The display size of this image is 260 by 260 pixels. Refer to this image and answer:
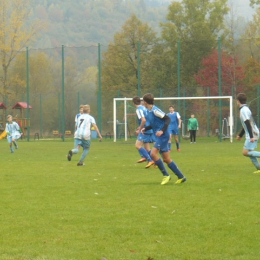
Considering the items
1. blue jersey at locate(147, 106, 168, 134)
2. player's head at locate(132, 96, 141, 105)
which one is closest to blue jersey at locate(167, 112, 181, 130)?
player's head at locate(132, 96, 141, 105)

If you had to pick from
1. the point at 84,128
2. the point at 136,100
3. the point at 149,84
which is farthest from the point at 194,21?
the point at 136,100

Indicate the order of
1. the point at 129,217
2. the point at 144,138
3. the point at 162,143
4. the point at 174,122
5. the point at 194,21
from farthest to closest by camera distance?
the point at 194,21, the point at 174,122, the point at 144,138, the point at 162,143, the point at 129,217

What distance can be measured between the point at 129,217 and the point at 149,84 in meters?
35.2

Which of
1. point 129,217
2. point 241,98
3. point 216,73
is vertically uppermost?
point 216,73

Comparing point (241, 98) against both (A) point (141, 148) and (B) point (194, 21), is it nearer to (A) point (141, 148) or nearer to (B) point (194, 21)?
(A) point (141, 148)

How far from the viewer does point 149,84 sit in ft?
144

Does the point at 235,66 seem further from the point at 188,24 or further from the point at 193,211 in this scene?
the point at 193,211

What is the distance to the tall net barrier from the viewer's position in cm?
4062

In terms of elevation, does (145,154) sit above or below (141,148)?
below

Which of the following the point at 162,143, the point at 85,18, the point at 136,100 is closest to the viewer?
the point at 162,143

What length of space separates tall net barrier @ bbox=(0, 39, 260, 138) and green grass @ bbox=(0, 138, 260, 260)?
25.5m

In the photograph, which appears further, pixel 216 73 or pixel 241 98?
pixel 216 73

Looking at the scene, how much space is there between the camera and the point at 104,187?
12.4 m

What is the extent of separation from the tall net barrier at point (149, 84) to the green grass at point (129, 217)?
83.7 feet
